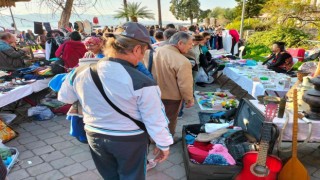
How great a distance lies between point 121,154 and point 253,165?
1.33 meters

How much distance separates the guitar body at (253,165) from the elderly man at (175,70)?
0.95m

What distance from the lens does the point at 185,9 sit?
173ft

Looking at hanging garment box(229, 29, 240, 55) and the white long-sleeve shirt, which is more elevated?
the white long-sleeve shirt

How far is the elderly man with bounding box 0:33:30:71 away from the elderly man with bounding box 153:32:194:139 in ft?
11.3

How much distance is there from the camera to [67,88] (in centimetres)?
183

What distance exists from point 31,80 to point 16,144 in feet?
4.44

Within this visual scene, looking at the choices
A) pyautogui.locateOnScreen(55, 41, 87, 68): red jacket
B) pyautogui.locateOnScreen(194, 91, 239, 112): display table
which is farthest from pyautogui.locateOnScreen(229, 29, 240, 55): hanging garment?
pyautogui.locateOnScreen(55, 41, 87, 68): red jacket

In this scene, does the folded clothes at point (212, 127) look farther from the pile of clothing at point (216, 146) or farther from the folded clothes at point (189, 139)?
the folded clothes at point (189, 139)

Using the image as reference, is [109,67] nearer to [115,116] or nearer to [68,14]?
[115,116]

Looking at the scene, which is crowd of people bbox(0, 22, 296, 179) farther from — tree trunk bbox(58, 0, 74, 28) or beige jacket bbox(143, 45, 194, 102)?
tree trunk bbox(58, 0, 74, 28)

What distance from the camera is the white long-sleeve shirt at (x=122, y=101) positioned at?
1.41 metres

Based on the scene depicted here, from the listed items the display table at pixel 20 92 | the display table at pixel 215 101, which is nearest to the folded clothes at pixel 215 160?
the display table at pixel 215 101

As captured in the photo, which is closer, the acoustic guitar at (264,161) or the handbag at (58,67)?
the acoustic guitar at (264,161)

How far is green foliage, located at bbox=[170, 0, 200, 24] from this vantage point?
52125 mm
